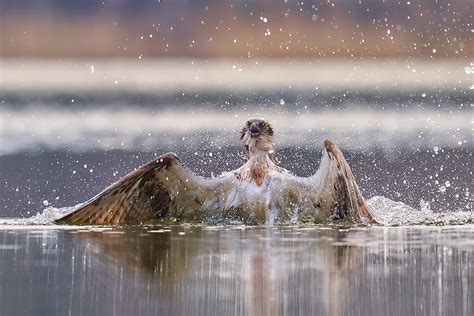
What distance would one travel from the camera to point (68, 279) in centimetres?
654

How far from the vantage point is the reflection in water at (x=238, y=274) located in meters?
5.43

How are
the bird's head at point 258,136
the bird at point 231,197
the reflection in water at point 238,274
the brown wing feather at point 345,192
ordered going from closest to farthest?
the reflection in water at point 238,274 < the brown wing feather at point 345,192 < the bird at point 231,197 < the bird's head at point 258,136

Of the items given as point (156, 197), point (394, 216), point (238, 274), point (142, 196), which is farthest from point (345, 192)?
point (238, 274)

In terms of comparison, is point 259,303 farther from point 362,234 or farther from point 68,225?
point 68,225

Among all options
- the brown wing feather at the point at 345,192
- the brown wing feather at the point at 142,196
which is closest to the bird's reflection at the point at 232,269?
the brown wing feather at the point at 345,192

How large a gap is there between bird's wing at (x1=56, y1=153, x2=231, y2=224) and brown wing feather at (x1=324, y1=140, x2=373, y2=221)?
1316 mm

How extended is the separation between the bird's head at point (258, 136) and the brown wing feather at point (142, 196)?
99 centimetres

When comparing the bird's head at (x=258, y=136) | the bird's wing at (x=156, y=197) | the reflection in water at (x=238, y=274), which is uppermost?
the bird's head at (x=258, y=136)

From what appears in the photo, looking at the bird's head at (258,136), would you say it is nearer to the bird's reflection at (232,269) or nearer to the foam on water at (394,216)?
the foam on water at (394,216)

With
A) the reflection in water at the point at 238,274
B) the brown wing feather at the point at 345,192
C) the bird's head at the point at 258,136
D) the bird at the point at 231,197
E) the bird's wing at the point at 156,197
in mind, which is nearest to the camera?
the reflection in water at the point at 238,274

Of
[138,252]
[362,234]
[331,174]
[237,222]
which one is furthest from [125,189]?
[138,252]

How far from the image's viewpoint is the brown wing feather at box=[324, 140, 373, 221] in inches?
488

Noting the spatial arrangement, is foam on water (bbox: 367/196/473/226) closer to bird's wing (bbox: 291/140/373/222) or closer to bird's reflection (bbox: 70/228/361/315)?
bird's wing (bbox: 291/140/373/222)

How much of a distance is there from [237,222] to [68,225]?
194 centimetres
